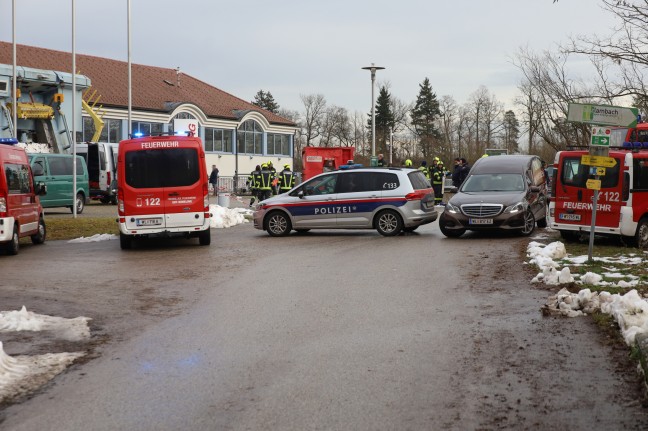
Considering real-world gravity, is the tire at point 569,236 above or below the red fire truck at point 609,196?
below

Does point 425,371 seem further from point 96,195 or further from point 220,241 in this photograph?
point 96,195

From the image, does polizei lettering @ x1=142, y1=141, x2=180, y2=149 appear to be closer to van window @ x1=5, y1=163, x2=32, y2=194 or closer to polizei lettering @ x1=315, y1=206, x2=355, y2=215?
van window @ x1=5, y1=163, x2=32, y2=194

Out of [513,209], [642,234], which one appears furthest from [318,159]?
[642,234]

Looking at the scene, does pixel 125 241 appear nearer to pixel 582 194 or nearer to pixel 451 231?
pixel 451 231

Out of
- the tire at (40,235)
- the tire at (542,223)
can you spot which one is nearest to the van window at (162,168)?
the tire at (40,235)

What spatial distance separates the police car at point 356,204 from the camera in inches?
792

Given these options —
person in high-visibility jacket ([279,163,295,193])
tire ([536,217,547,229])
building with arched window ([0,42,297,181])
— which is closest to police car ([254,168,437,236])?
tire ([536,217,547,229])

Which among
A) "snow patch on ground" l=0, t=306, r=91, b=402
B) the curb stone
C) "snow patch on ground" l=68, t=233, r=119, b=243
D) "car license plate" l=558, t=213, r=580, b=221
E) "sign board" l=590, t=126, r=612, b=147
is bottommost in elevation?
"snow patch on ground" l=0, t=306, r=91, b=402

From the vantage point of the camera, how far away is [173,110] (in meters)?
55.8

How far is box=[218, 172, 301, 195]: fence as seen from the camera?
52519 millimetres

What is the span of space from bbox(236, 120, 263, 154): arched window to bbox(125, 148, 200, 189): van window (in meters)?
Result: 43.4

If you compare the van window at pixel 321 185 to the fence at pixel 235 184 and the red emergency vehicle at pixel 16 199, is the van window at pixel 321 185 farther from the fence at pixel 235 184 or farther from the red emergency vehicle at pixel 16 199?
→ the fence at pixel 235 184

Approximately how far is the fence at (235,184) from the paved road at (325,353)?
124ft

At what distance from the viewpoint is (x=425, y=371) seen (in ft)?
23.1
